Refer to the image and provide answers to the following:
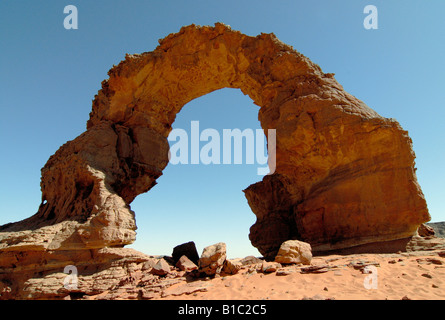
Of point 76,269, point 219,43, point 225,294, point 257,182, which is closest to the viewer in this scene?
point 225,294

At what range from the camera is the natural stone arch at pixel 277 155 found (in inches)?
287

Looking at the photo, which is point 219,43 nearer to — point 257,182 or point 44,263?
Result: point 257,182

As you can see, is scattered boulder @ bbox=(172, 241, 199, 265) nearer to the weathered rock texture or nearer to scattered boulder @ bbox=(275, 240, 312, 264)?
the weathered rock texture

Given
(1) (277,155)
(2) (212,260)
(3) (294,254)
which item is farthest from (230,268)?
(1) (277,155)

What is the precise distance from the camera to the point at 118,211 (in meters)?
7.73

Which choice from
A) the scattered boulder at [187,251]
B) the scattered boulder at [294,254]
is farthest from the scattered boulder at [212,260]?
the scattered boulder at [187,251]

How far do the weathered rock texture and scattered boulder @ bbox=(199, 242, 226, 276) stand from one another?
9.21 feet

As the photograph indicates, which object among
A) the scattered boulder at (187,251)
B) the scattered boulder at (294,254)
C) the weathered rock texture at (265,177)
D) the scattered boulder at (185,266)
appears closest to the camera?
the scattered boulder at (294,254)

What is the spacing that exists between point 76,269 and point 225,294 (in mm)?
4791

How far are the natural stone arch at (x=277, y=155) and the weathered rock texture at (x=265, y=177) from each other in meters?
0.04

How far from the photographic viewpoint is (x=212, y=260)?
19.6ft

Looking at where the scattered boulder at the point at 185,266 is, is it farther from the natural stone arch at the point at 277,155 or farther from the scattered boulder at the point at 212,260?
the natural stone arch at the point at 277,155
